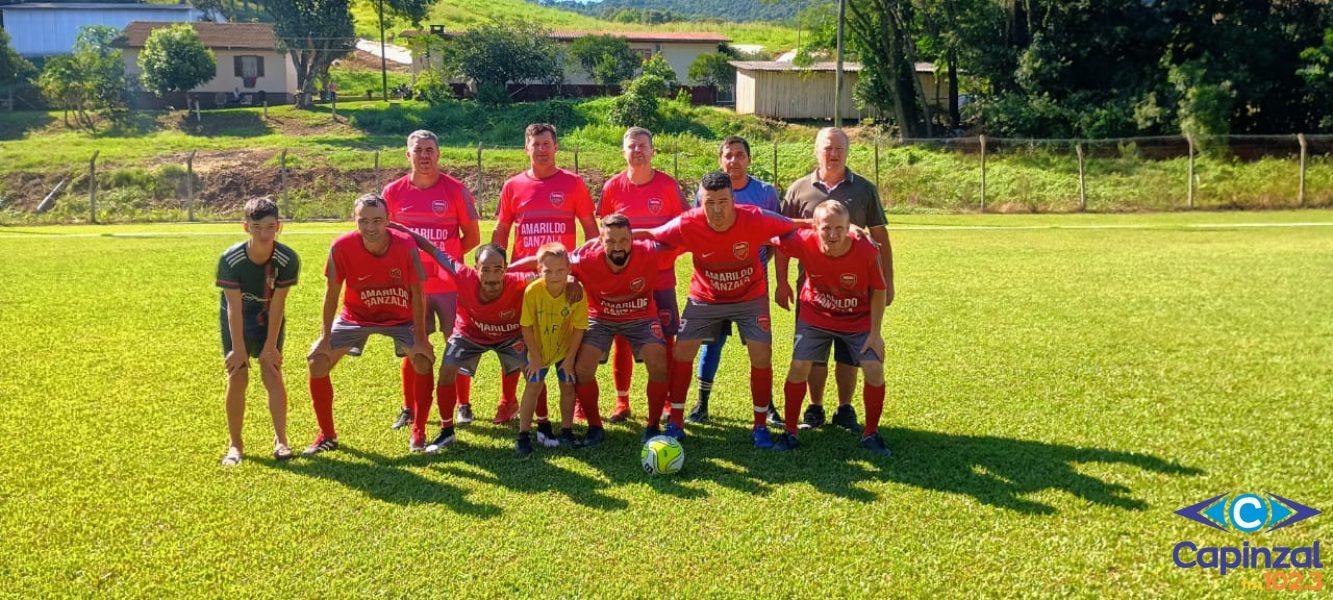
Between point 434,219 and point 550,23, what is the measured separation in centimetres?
7203

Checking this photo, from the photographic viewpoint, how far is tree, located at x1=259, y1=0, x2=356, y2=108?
171ft

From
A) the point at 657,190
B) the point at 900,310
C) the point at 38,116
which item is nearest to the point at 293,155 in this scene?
the point at 38,116

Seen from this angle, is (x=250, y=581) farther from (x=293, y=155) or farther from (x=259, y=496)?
(x=293, y=155)

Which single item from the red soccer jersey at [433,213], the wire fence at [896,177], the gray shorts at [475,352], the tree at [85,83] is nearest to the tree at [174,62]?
the tree at [85,83]

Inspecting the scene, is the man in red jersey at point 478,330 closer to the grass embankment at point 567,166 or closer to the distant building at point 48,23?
the grass embankment at point 567,166

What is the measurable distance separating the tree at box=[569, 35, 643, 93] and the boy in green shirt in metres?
46.5

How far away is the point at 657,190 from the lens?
7.25 metres

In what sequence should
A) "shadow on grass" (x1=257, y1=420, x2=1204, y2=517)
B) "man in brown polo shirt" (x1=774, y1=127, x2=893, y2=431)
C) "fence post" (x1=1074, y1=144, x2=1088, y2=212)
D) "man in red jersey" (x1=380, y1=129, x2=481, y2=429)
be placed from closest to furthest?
1. "shadow on grass" (x1=257, y1=420, x2=1204, y2=517)
2. "man in brown polo shirt" (x1=774, y1=127, x2=893, y2=431)
3. "man in red jersey" (x1=380, y1=129, x2=481, y2=429)
4. "fence post" (x1=1074, y1=144, x2=1088, y2=212)

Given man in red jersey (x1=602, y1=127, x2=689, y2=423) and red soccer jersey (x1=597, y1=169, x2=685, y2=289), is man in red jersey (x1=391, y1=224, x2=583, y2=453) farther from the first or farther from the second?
red soccer jersey (x1=597, y1=169, x2=685, y2=289)

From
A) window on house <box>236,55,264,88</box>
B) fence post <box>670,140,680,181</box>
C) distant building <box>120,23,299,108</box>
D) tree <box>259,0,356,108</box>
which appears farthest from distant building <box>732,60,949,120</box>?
window on house <box>236,55,264,88</box>

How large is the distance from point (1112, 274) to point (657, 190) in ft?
32.1

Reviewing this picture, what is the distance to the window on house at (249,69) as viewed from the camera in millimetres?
53469

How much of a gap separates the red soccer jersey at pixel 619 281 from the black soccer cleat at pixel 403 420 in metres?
1.61

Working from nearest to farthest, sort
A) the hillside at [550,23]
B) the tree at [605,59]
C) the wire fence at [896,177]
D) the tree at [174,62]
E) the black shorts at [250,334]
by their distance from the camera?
the black shorts at [250,334], the wire fence at [896,177], the tree at [174,62], the tree at [605,59], the hillside at [550,23]
